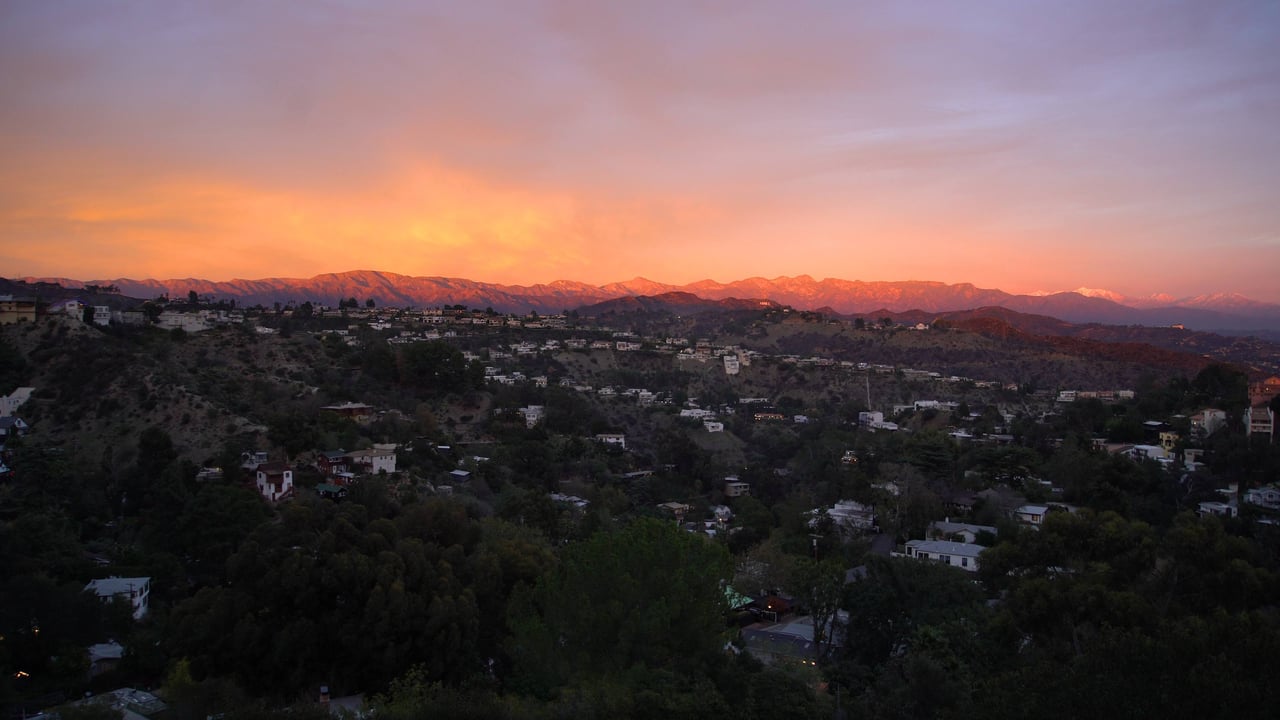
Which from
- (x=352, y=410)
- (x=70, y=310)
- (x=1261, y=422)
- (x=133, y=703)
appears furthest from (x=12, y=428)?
(x=1261, y=422)

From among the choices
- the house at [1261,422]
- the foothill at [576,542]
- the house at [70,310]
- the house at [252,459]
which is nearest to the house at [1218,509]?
the foothill at [576,542]

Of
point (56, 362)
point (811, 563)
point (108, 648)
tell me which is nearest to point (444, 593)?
point (108, 648)

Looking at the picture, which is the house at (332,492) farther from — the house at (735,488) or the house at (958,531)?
the house at (735,488)

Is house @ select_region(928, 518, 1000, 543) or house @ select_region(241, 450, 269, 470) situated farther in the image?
house @ select_region(241, 450, 269, 470)

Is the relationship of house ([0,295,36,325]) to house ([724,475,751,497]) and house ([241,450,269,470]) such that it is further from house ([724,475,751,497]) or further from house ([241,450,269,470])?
house ([724,475,751,497])

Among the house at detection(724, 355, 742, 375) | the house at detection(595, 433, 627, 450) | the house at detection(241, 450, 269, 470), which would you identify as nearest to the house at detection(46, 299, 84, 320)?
the house at detection(241, 450, 269, 470)

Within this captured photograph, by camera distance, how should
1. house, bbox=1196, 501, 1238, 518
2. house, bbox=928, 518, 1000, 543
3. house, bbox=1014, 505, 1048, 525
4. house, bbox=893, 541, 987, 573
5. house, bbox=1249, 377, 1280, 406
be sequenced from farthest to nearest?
house, bbox=1249, 377, 1280, 406 → house, bbox=1014, 505, 1048, 525 → house, bbox=928, 518, 1000, 543 → house, bbox=893, 541, 987, 573 → house, bbox=1196, 501, 1238, 518

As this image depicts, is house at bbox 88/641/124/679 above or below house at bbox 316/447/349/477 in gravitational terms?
below

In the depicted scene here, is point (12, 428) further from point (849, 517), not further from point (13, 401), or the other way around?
point (849, 517)
